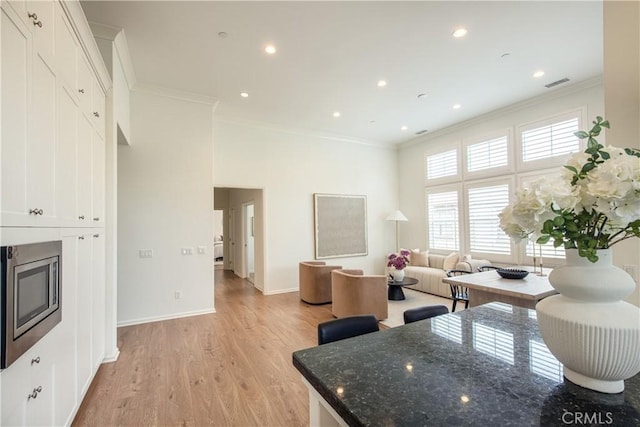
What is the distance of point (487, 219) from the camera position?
5.82 metres

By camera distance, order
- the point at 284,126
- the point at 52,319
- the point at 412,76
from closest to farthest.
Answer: the point at 52,319
the point at 412,76
the point at 284,126

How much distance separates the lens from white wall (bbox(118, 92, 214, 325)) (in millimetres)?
4234

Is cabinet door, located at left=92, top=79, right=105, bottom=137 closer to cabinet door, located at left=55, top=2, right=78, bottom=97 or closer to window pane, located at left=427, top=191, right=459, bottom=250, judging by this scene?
cabinet door, located at left=55, top=2, right=78, bottom=97

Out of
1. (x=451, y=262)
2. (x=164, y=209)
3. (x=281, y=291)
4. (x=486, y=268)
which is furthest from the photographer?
(x=281, y=291)

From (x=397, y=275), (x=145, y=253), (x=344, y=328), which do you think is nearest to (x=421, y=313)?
(x=344, y=328)

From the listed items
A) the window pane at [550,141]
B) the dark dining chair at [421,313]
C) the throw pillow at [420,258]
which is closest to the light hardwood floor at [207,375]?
the dark dining chair at [421,313]

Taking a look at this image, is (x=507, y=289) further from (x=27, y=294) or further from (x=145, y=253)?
(x=145, y=253)

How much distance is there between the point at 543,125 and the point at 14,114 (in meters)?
6.51

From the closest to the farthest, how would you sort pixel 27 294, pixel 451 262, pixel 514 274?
pixel 27 294, pixel 514 274, pixel 451 262

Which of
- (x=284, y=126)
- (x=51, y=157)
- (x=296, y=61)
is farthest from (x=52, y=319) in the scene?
(x=284, y=126)

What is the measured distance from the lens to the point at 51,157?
1.71 meters

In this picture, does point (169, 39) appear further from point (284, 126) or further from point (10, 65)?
point (284, 126)

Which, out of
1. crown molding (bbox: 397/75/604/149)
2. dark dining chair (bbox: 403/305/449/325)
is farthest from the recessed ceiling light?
dark dining chair (bbox: 403/305/449/325)

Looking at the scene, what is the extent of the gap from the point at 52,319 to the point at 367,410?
1.91 meters
